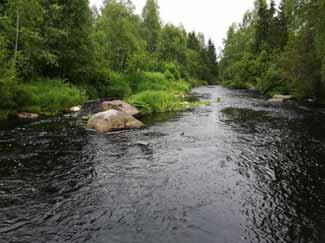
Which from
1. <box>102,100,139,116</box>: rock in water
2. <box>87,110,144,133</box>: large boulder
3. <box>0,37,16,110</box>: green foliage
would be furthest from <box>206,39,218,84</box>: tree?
<box>87,110,144,133</box>: large boulder

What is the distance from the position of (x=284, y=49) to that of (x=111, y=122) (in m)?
36.7

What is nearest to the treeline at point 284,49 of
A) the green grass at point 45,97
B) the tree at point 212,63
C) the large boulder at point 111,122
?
the large boulder at point 111,122

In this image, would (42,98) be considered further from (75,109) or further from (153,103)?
(153,103)

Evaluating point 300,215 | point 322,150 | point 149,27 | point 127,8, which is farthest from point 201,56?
point 300,215

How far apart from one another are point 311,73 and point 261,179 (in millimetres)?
24822

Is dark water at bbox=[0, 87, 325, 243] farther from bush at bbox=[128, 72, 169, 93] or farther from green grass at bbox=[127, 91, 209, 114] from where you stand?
bush at bbox=[128, 72, 169, 93]

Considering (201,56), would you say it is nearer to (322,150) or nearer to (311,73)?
(311,73)

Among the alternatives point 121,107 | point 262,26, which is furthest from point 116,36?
point 262,26

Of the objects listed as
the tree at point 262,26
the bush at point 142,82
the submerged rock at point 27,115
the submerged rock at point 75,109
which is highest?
the tree at point 262,26

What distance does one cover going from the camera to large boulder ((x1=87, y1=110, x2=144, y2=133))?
57.2 feet

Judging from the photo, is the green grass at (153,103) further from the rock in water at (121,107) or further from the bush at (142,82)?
the bush at (142,82)

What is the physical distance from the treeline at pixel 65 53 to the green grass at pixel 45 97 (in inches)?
2.8

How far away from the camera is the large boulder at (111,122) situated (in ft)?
57.2

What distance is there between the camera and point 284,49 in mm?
45531
